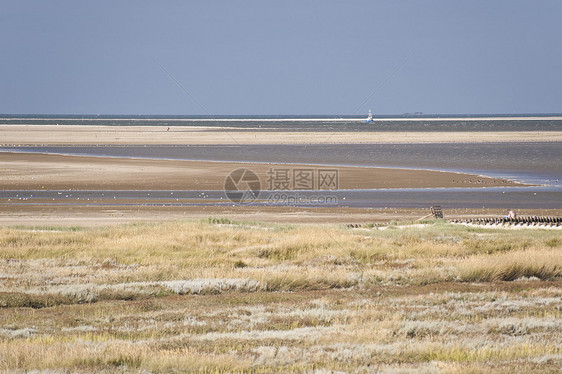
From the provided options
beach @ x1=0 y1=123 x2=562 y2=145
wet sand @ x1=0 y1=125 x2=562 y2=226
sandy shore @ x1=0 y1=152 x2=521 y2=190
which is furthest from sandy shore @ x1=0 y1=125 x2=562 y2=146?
sandy shore @ x1=0 y1=152 x2=521 y2=190

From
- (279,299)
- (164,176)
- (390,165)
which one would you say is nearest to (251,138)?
(390,165)

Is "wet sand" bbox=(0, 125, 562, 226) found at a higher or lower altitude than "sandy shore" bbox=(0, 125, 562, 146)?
lower

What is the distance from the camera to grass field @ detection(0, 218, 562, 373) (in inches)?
367

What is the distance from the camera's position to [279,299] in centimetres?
1427

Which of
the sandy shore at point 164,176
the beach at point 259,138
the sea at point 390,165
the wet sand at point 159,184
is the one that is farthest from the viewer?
the beach at point 259,138

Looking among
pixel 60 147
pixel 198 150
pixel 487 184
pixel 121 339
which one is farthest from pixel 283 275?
pixel 60 147

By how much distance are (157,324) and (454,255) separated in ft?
32.9

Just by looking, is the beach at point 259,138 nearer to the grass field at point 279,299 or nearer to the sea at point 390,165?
the sea at point 390,165

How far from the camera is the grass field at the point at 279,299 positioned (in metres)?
9.33

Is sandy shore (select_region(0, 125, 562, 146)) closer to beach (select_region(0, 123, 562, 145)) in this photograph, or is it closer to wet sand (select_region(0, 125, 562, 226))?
beach (select_region(0, 123, 562, 145))

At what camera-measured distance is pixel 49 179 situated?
43.7 m

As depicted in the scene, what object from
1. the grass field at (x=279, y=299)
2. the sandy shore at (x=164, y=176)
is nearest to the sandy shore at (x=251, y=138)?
the sandy shore at (x=164, y=176)

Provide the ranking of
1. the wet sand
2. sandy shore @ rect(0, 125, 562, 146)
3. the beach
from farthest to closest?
the beach → sandy shore @ rect(0, 125, 562, 146) → the wet sand

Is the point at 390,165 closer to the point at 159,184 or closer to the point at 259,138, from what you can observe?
the point at 159,184
